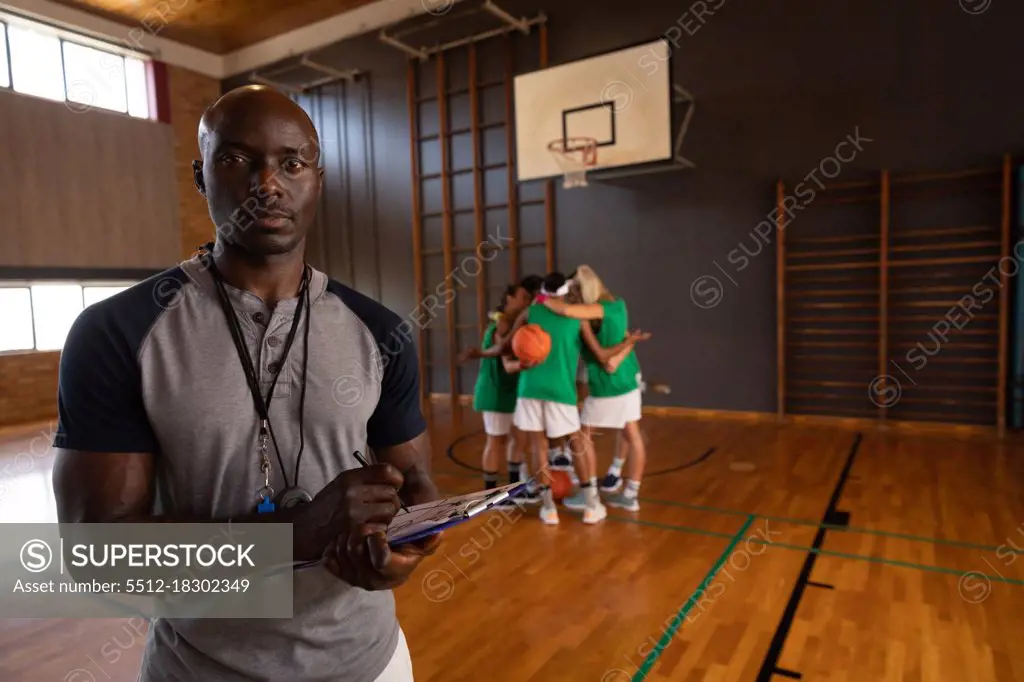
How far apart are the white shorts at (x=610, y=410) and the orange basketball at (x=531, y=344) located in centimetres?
54

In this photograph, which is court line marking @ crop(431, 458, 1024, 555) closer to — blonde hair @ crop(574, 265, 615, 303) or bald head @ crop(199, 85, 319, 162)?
blonde hair @ crop(574, 265, 615, 303)

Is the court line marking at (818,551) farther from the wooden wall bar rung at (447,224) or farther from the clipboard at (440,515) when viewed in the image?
the wooden wall bar rung at (447,224)

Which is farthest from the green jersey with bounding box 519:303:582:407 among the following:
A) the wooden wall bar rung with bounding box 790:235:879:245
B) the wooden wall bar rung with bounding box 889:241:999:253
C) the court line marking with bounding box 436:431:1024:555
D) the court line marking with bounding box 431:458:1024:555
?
the wooden wall bar rung with bounding box 889:241:999:253

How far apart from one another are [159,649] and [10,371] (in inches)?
Answer: 353

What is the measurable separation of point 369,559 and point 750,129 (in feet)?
22.1

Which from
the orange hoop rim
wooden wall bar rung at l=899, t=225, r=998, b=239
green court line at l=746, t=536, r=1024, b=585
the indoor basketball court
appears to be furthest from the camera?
the orange hoop rim

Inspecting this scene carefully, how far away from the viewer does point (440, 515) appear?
798 mm

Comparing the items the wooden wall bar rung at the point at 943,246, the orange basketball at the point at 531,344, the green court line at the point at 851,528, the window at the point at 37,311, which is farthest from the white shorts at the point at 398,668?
the window at the point at 37,311

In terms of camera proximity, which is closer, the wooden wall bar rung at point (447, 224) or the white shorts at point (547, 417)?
the white shorts at point (547, 417)

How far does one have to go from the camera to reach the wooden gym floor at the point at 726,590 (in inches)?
97.0

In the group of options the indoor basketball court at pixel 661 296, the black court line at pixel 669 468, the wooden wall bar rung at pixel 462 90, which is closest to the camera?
the indoor basketball court at pixel 661 296

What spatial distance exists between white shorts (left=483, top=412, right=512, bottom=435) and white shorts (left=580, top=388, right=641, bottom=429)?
509 millimetres

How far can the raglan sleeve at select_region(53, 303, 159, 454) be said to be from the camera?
0.78 metres

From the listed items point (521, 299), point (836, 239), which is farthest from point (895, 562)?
point (836, 239)
